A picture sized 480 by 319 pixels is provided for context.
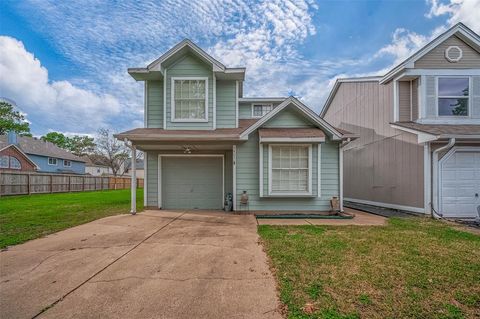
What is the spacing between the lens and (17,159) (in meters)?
25.3

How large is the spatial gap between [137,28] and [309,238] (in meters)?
10.8

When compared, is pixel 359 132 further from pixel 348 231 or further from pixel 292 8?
pixel 348 231

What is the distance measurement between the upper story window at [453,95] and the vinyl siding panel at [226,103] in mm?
8043

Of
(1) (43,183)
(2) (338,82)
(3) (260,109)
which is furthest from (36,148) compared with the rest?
(2) (338,82)

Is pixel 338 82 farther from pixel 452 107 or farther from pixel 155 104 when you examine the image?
pixel 155 104

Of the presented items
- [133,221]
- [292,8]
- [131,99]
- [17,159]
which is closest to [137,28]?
[292,8]

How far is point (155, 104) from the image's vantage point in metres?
9.86

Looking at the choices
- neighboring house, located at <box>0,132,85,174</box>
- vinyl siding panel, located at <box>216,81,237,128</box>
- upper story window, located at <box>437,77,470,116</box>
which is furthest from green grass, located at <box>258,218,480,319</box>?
neighboring house, located at <box>0,132,85,174</box>

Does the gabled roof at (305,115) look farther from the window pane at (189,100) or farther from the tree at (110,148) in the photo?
the tree at (110,148)

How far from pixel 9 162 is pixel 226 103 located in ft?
88.5

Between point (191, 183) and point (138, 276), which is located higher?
point (191, 183)

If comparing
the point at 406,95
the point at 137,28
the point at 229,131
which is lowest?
the point at 229,131

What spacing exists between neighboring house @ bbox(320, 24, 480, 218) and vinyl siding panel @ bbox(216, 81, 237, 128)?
6430 millimetres

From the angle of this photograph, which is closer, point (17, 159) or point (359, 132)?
point (359, 132)
